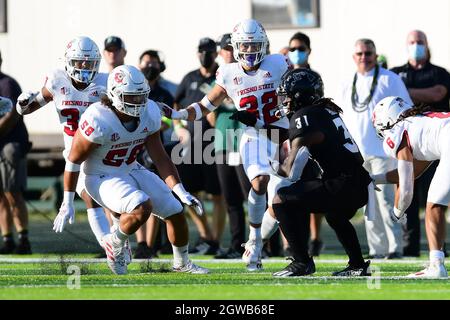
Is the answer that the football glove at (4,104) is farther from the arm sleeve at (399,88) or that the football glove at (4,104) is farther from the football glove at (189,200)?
the arm sleeve at (399,88)

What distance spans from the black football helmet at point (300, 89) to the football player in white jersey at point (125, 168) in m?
0.89

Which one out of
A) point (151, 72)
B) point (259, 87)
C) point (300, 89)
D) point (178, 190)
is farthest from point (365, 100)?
point (178, 190)

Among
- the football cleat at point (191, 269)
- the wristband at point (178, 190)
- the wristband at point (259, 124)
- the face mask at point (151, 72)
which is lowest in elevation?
the football cleat at point (191, 269)

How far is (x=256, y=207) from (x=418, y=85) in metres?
2.32

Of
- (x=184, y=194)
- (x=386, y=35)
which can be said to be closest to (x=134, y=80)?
A: (x=184, y=194)

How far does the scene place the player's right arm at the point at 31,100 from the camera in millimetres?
9742

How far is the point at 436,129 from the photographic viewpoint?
8.64 m

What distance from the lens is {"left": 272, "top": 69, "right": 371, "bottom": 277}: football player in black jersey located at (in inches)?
338

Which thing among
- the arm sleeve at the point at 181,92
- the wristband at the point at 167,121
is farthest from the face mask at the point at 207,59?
the wristband at the point at 167,121

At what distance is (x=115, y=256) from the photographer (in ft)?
29.5

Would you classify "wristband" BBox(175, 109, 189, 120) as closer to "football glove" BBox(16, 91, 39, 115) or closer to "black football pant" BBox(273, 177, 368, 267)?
"football glove" BBox(16, 91, 39, 115)

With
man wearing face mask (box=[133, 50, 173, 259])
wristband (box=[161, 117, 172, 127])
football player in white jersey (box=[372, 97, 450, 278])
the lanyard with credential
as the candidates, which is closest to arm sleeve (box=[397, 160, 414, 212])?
football player in white jersey (box=[372, 97, 450, 278])

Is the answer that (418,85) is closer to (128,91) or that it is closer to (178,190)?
(178,190)

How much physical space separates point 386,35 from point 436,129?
5705 millimetres
